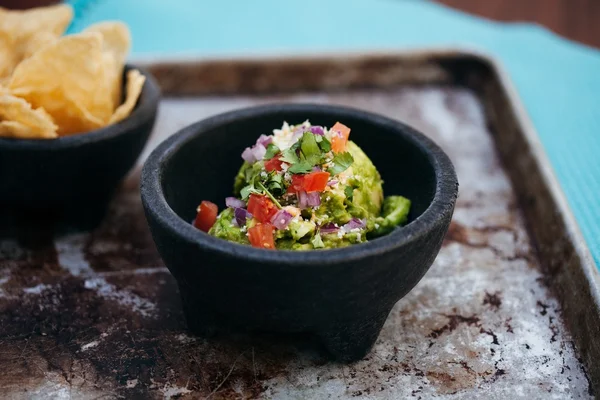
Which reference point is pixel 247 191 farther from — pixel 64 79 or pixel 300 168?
pixel 64 79

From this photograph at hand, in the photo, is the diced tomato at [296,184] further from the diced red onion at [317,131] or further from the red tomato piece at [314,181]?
the diced red onion at [317,131]

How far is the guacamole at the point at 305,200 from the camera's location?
153 cm

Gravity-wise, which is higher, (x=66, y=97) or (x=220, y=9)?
(x=66, y=97)

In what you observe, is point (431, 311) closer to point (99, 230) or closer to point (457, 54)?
point (99, 230)

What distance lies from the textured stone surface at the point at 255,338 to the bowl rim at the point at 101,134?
14.3 inches

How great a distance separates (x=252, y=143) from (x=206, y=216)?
0.32m

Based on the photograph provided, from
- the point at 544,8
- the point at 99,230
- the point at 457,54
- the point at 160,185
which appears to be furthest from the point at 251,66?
the point at 544,8

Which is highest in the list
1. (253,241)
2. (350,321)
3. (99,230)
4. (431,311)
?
(253,241)

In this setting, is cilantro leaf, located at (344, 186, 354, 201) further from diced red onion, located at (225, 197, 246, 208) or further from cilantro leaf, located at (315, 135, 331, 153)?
diced red onion, located at (225, 197, 246, 208)

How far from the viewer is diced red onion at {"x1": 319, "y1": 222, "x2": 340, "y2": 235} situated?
156 centimetres

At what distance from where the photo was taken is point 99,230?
2.12 meters

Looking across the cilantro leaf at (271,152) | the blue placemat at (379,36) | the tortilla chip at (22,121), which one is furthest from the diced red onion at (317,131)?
Result: the blue placemat at (379,36)

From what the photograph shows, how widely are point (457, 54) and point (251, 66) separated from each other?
2.92 ft

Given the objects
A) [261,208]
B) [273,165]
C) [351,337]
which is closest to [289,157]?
[273,165]
